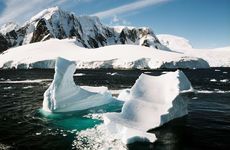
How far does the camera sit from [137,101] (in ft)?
72.9

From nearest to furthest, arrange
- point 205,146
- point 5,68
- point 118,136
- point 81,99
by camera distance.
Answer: point 205,146
point 118,136
point 81,99
point 5,68

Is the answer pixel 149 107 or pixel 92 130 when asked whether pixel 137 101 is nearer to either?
pixel 149 107

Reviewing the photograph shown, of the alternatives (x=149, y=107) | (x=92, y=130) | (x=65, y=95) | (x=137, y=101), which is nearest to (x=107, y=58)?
(x=65, y=95)

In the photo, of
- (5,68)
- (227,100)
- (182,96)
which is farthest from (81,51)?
(182,96)

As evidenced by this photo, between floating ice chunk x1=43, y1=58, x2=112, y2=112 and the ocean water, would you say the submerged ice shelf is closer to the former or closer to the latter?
floating ice chunk x1=43, y1=58, x2=112, y2=112

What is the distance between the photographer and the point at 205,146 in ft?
60.4

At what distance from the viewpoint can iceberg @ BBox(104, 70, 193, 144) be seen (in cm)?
1959

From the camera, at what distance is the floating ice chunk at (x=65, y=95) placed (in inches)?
1102

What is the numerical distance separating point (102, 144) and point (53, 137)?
149 inches

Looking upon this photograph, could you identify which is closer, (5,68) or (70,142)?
(70,142)

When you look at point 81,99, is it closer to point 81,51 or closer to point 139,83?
point 139,83

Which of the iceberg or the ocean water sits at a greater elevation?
the iceberg

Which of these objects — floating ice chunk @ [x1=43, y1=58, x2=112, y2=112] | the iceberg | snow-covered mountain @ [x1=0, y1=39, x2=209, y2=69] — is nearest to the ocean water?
the iceberg

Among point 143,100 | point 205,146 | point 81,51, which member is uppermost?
point 81,51
